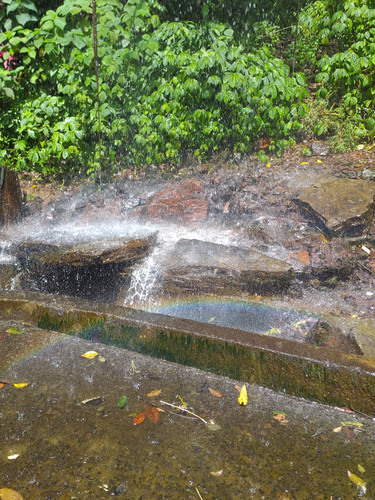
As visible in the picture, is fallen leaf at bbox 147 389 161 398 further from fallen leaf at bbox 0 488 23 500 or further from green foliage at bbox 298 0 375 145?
green foliage at bbox 298 0 375 145

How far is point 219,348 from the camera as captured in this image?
7.57ft

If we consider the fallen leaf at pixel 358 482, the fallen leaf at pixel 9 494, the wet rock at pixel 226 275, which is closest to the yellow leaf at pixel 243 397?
the fallen leaf at pixel 358 482

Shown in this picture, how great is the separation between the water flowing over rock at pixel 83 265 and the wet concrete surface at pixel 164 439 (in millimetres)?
1798

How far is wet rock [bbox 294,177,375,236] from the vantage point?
486 cm

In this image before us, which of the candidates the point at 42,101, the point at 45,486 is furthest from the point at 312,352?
the point at 42,101

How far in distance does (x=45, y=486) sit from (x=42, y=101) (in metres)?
6.79

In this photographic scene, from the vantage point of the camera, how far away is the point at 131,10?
20.8 feet

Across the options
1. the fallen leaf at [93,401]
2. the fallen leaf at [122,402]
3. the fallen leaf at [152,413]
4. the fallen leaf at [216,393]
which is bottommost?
the fallen leaf at [216,393]

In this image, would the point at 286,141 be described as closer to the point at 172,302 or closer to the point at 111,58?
the point at 111,58

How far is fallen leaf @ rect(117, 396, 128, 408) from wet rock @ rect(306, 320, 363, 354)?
1.46 meters

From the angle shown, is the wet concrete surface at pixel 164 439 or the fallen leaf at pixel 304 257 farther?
the fallen leaf at pixel 304 257

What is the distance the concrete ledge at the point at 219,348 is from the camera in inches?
81.1

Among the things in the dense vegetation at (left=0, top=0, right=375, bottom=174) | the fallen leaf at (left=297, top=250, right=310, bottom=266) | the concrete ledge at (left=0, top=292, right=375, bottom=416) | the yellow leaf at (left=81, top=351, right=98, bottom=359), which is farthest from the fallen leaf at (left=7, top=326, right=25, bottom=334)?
the dense vegetation at (left=0, top=0, right=375, bottom=174)

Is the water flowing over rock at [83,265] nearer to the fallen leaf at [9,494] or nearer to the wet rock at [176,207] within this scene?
the wet rock at [176,207]
